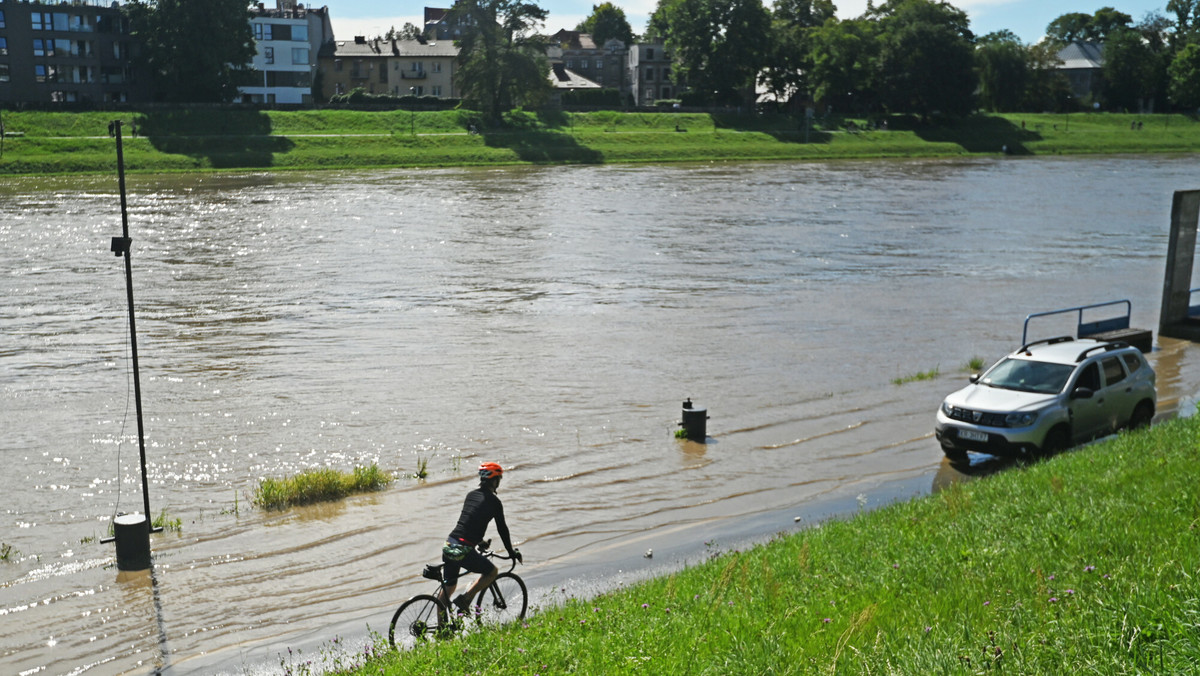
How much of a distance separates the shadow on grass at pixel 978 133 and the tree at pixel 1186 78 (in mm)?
27206

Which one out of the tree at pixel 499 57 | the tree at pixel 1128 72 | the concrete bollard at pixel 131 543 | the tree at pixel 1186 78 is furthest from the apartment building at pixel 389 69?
the concrete bollard at pixel 131 543

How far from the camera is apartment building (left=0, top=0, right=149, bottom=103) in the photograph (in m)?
89.4

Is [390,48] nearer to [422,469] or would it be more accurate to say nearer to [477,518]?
[422,469]

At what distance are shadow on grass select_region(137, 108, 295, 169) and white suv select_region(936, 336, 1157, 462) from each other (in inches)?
2606

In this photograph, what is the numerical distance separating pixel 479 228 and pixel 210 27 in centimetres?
5067

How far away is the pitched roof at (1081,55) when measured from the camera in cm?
15225

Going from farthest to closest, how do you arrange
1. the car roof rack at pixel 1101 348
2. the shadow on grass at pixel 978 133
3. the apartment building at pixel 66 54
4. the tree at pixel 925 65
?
the tree at pixel 925 65
the shadow on grass at pixel 978 133
the apartment building at pixel 66 54
the car roof rack at pixel 1101 348

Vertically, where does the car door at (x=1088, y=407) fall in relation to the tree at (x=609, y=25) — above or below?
below

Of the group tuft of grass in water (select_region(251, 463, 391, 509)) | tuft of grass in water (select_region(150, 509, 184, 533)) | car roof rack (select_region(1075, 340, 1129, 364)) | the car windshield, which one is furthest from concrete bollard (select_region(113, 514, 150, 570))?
car roof rack (select_region(1075, 340, 1129, 364))

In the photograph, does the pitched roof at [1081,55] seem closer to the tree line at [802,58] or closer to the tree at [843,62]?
the tree line at [802,58]

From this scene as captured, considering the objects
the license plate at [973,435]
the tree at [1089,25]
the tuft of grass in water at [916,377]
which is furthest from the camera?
the tree at [1089,25]

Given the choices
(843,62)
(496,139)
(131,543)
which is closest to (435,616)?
(131,543)

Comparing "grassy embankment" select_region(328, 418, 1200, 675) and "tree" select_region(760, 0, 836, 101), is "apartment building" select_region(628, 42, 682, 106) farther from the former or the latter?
"grassy embankment" select_region(328, 418, 1200, 675)

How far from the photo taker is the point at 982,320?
30.1 meters
